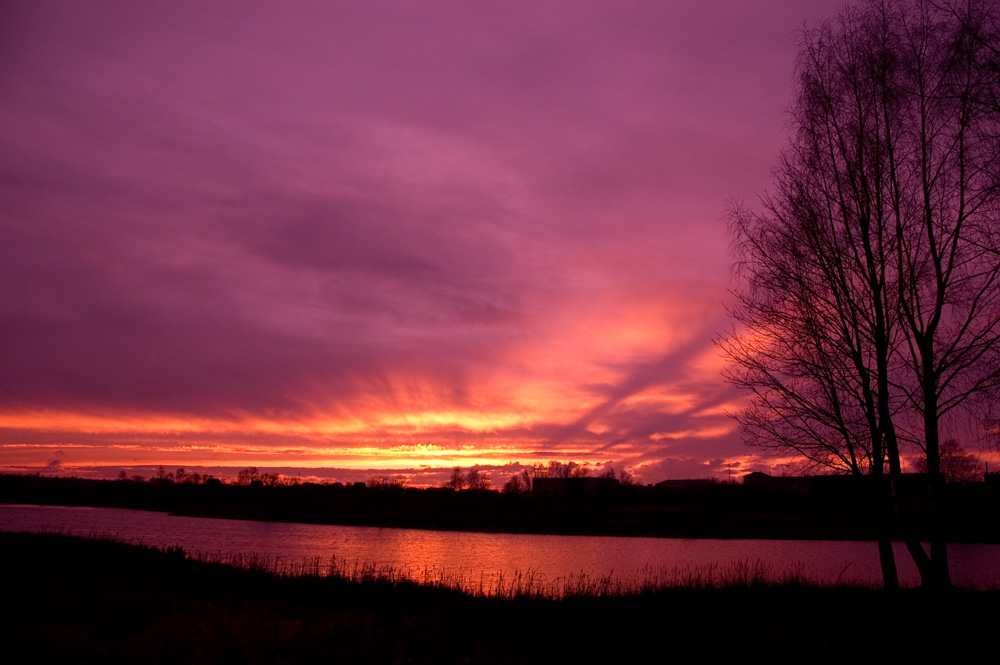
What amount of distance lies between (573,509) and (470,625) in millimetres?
95000

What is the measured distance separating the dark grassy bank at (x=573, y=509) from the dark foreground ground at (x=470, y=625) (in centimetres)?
5111

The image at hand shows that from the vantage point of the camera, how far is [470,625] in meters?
15.1

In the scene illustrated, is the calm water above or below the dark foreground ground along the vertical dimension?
below

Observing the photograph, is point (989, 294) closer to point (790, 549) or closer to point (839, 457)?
point (839, 457)

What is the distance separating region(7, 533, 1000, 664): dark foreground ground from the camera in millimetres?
11367

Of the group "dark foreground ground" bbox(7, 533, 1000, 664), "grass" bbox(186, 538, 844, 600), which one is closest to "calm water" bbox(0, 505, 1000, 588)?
"grass" bbox(186, 538, 844, 600)

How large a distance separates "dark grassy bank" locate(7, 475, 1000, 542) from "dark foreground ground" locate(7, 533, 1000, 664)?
168 feet

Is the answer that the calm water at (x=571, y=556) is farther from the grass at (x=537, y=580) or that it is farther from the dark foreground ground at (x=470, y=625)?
the dark foreground ground at (x=470, y=625)

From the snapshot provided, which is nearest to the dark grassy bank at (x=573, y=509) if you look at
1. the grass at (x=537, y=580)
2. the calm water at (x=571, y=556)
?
the calm water at (x=571, y=556)

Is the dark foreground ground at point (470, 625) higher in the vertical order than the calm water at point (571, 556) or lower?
higher

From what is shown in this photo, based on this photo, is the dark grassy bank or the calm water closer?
the calm water

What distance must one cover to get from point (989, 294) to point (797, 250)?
4.01 m

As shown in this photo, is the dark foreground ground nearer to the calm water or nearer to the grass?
the grass

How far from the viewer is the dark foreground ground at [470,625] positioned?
11367mm
